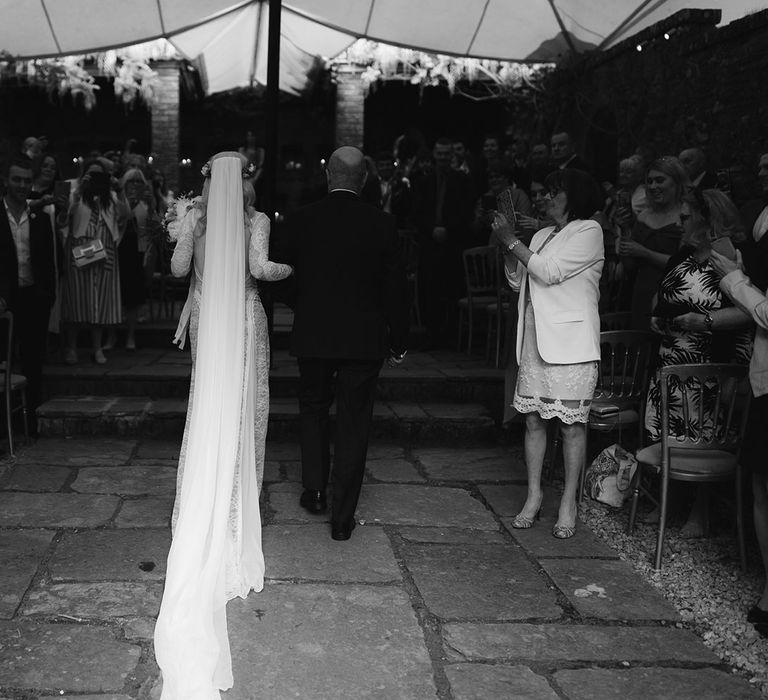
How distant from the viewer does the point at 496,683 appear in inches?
114

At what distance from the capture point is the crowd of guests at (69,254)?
575cm

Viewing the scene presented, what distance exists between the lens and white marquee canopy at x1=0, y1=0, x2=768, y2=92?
8.30 meters

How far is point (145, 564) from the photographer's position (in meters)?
3.80

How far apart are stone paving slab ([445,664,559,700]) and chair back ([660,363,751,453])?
138cm

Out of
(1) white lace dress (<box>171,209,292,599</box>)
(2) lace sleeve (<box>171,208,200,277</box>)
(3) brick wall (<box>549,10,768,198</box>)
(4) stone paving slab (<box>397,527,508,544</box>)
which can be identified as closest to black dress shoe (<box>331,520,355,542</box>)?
(4) stone paving slab (<box>397,527,508,544</box>)

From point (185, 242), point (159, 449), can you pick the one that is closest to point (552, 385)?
point (185, 242)

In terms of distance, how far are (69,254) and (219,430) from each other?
4.16m

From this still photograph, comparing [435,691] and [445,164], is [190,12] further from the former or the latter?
[435,691]

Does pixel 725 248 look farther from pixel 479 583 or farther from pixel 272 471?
pixel 272 471

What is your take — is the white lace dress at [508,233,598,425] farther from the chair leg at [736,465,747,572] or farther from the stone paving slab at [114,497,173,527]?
the stone paving slab at [114,497,173,527]

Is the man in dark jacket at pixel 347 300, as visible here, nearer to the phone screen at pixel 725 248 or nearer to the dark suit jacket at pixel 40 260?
the phone screen at pixel 725 248

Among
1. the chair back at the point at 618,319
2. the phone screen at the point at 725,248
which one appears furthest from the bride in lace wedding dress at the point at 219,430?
the chair back at the point at 618,319

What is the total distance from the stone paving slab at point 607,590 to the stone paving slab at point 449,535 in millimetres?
362

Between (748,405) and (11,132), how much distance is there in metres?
12.5
